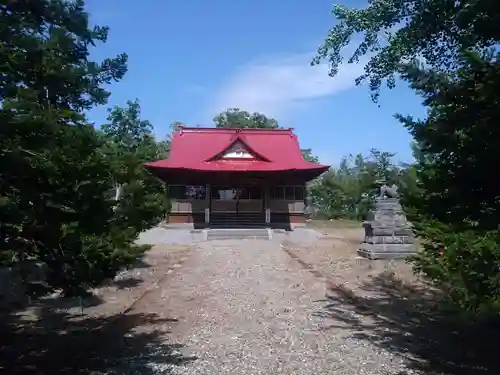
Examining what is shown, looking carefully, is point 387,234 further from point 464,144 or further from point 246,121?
point 246,121

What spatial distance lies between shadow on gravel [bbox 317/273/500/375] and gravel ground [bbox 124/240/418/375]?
0.31 metres

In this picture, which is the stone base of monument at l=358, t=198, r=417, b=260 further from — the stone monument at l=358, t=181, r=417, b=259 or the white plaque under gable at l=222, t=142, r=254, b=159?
the white plaque under gable at l=222, t=142, r=254, b=159

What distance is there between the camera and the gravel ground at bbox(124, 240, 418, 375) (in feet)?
20.0

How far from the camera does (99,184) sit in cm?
490

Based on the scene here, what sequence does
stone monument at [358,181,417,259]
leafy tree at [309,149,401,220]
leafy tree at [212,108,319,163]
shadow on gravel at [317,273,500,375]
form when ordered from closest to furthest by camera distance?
shadow on gravel at [317,273,500,375]
stone monument at [358,181,417,259]
leafy tree at [309,149,401,220]
leafy tree at [212,108,319,163]

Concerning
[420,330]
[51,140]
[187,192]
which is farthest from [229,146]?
[51,140]

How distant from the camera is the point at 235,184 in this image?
27.2 m

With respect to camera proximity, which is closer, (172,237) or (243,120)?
(172,237)

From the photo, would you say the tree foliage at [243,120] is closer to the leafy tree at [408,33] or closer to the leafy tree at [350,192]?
the leafy tree at [350,192]

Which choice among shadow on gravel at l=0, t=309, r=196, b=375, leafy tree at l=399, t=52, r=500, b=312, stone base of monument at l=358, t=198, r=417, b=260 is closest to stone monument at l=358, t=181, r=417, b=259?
stone base of monument at l=358, t=198, r=417, b=260

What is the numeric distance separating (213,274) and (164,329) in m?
5.65

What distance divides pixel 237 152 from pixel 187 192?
140 inches

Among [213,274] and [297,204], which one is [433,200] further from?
[297,204]

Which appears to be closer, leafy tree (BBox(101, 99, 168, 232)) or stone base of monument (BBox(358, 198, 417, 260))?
leafy tree (BBox(101, 99, 168, 232))
